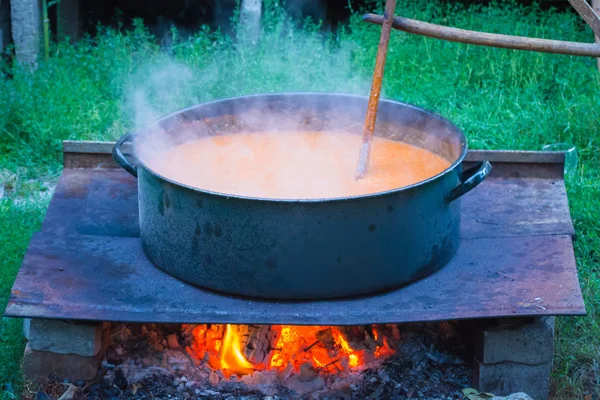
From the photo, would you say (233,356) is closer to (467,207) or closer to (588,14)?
(467,207)

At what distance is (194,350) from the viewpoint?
3.10 m

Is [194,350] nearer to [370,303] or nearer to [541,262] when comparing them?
[370,303]

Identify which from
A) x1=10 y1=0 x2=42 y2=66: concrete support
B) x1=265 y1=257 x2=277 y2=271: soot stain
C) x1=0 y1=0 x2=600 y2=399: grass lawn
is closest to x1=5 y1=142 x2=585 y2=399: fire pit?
x1=265 y1=257 x2=277 y2=271: soot stain

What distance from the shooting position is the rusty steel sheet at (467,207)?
3314 millimetres

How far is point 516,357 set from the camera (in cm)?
280

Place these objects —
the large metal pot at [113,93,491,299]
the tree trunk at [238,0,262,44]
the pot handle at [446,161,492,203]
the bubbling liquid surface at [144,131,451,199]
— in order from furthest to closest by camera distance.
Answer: the tree trunk at [238,0,262,44], the bubbling liquid surface at [144,131,451,199], the pot handle at [446,161,492,203], the large metal pot at [113,93,491,299]

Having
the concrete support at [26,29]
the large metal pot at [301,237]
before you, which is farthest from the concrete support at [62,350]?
the concrete support at [26,29]

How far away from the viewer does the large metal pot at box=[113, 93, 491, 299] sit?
2611 mm

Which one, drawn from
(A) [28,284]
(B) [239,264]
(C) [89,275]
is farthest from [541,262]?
(A) [28,284]

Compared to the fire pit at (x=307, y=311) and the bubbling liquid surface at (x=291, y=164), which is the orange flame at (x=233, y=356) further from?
the bubbling liquid surface at (x=291, y=164)

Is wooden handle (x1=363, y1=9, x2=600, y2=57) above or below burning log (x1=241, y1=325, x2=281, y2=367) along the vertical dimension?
above

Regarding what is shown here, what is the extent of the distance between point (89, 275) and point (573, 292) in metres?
1.70

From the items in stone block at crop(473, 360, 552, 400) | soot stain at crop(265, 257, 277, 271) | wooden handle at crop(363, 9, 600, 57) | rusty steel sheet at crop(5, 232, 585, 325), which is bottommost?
stone block at crop(473, 360, 552, 400)

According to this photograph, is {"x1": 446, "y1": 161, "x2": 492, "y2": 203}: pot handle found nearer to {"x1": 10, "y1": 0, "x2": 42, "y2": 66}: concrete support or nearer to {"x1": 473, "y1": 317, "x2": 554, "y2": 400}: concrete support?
{"x1": 473, "y1": 317, "x2": 554, "y2": 400}: concrete support
